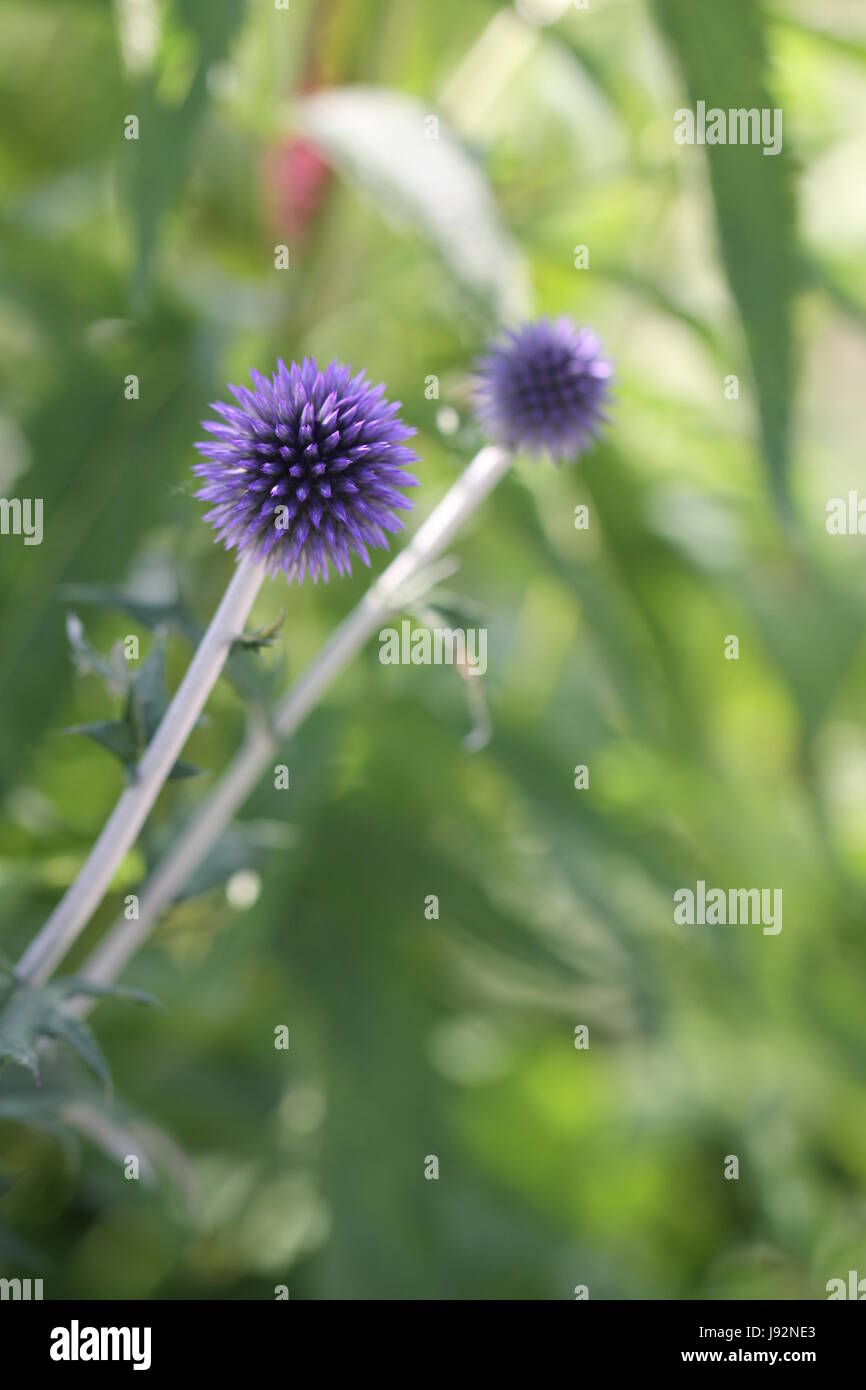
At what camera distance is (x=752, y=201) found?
1.28 ft

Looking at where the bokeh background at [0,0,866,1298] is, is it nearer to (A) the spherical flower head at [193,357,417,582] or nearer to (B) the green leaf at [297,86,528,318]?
(B) the green leaf at [297,86,528,318]

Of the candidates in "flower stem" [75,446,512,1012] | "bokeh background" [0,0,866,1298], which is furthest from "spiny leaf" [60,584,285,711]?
"bokeh background" [0,0,866,1298]

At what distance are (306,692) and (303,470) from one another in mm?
60

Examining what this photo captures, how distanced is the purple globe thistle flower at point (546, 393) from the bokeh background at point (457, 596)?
2.4 inches

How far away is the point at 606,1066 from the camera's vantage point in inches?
28.9

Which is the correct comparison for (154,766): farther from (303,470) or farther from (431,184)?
(431,184)

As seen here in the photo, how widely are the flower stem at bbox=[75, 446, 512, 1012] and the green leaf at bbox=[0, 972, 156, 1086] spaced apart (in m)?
0.04

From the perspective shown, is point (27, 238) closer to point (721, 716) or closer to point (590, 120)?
point (590, 120)

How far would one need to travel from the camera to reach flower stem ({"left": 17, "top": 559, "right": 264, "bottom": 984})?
0.21 meters

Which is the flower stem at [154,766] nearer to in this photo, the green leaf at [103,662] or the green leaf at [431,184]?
the green leaf at [103,662]

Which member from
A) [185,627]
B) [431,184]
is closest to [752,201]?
[431,184]

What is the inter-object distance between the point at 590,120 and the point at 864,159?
0.48ft

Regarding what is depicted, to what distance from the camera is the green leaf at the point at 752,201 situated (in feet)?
1.24

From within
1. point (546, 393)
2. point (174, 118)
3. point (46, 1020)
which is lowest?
point (46, 1020)
